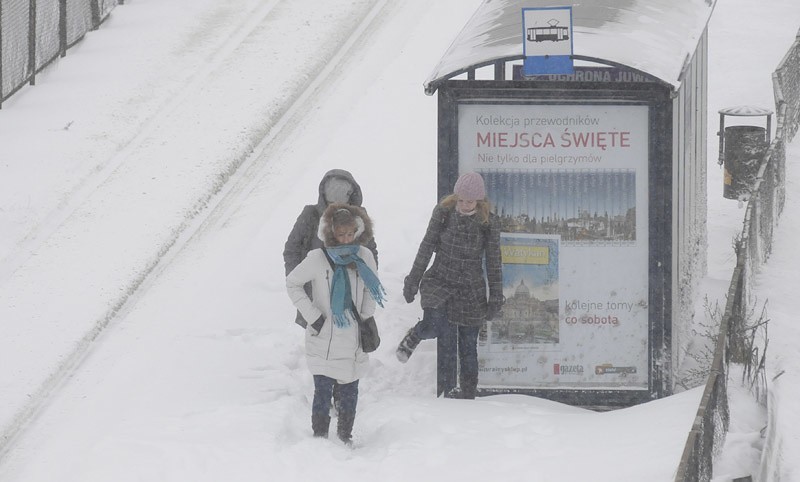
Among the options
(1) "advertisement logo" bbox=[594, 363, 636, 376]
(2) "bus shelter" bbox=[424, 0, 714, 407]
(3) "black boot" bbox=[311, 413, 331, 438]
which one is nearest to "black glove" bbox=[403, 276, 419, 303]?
(2) "bus shelter" bbox=[424, 0, 714, 407]

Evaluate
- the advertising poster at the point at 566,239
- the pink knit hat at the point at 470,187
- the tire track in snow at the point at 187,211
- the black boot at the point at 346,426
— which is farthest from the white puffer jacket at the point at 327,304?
the tire track in snow at the point at 187,211

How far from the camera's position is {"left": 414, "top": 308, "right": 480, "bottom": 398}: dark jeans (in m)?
8.64

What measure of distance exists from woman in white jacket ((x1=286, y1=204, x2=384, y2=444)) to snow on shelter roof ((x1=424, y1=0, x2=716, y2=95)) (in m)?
1.28

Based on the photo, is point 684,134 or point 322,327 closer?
point 322,327

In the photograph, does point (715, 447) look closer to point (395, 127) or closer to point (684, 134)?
point (684, 134)

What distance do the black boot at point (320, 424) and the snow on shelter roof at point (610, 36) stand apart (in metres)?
2.16

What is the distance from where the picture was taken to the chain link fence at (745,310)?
Result: 20.8 ft

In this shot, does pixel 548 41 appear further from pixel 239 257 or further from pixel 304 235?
pixel 239 257

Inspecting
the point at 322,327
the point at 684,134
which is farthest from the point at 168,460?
the point at 684,134

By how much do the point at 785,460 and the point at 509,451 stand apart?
165 centimetres

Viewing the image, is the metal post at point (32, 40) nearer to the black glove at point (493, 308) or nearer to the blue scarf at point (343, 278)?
the black glove at point (493, 308)

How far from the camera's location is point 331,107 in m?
15.3

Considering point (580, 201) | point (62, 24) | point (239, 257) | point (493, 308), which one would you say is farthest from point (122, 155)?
point (580, 201)

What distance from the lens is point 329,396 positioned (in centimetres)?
781
